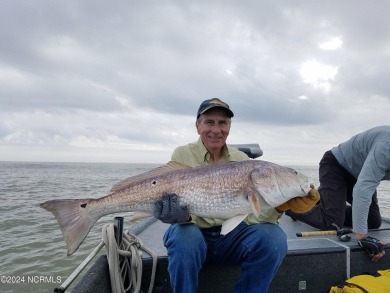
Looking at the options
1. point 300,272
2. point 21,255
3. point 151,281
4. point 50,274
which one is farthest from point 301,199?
point 21,255

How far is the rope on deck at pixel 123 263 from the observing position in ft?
10.1

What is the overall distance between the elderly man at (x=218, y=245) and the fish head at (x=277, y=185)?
19cm

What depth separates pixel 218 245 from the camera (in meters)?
3.20

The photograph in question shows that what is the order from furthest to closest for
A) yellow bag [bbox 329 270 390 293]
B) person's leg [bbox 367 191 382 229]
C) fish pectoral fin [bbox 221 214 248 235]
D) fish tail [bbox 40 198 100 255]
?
person's leg [bbox 367 191 382 229]
yellow bag [bbox 329 270 390 293]
fish tail [bbox 40 198 100 255]
fish pectoral fin [bbox 221 214 248 235]

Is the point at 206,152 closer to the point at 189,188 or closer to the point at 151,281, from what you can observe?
the point at 189,188

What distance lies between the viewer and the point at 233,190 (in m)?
2.94

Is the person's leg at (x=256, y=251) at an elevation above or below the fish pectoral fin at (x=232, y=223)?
below

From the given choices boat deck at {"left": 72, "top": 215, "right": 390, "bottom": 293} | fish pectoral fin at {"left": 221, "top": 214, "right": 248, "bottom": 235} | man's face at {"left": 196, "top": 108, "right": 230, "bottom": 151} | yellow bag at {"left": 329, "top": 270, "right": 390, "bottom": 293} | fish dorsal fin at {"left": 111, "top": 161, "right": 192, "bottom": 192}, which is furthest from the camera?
man's face at {"left": 196, "top": 108, "right": 230, "bottom": 151}

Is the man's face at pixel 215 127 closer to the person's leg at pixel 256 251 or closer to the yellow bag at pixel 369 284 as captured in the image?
the person's leg at pixel 256 251

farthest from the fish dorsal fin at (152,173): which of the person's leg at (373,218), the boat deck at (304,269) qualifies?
the person's leg at (373,218)

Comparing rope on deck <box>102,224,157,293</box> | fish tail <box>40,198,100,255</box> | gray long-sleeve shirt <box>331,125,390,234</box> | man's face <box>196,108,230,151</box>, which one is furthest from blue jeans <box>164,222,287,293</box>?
gray long-sleeve shirt <box>331,125,390,234</box>

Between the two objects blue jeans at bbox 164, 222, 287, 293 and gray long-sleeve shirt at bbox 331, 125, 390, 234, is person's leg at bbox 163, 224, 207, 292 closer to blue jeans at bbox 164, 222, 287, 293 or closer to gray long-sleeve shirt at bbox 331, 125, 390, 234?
blue jeans at bbox 164, 222, 287, 293

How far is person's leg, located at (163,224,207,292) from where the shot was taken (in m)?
2.80

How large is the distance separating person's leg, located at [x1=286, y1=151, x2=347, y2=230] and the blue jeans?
233 cm
